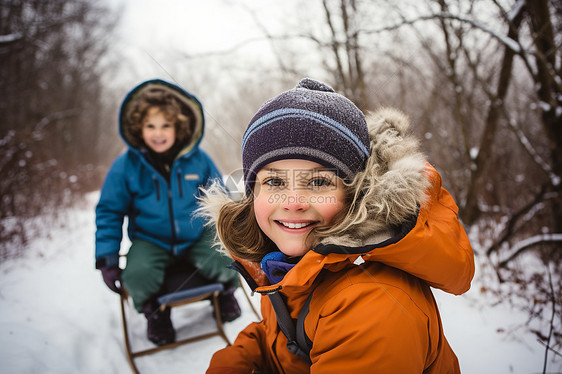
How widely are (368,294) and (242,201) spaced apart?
0.79 meters

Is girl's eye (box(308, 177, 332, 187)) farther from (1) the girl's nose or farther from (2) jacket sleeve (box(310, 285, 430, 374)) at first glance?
(2) jacket sleeve (box(310, 285, 430, 374))

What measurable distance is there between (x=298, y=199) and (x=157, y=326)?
1.80m

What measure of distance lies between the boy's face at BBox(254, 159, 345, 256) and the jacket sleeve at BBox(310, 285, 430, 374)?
11.5 inches

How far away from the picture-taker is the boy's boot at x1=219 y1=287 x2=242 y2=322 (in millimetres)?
2359

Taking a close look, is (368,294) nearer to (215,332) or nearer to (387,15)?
(215,332)

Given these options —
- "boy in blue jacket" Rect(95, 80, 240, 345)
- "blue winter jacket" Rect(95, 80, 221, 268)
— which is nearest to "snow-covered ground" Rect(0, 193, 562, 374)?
"boy in blue jacket" Rect(95, 80, 240, 345)

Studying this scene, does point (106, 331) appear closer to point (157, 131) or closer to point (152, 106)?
point (157, 131)

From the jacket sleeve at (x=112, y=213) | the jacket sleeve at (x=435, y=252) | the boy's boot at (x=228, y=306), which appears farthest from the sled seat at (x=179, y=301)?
the jacket sleeve at (x=435, y=252)

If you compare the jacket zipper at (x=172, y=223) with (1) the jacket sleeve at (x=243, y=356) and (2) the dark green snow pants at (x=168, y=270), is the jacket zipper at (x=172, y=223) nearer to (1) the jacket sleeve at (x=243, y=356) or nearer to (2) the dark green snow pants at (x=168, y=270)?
(2) the dark green snow pants at (x=168, y=270)

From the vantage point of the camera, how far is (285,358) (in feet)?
4.03

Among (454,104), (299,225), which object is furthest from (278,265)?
(454,104)

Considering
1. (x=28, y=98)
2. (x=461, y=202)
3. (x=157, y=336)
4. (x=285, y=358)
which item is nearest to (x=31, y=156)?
(x=28, y=98)

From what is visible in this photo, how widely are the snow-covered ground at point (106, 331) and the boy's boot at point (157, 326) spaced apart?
0.09m

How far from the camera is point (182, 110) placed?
252cm
